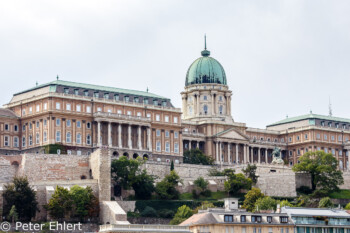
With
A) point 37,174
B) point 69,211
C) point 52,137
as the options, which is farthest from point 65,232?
point 52,137

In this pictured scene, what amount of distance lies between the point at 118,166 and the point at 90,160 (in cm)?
475

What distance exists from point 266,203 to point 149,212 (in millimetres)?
18450

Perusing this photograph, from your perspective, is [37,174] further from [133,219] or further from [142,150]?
[142,150]

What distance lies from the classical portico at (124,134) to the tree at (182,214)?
35.6 m

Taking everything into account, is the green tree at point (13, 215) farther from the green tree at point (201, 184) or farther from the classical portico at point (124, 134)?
the classical portico at point (124, 134)

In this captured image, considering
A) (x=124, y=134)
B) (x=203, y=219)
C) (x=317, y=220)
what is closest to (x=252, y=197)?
(x=317, y=220)

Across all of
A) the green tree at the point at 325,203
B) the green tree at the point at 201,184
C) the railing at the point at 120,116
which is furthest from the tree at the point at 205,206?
the railing at the point at 120,116

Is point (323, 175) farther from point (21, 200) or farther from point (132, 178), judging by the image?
point (21, 200)

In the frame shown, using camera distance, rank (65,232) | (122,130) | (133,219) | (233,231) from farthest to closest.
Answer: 1. (122,130)
2. (133,219)
3. (65,232)
4. (233,231)

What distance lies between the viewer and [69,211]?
153m

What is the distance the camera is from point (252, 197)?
550 ft

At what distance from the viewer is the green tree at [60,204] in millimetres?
150750

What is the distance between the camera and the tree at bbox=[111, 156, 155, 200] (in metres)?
168

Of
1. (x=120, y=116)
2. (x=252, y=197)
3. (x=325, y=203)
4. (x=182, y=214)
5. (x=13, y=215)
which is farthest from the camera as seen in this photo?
(x=120, y=116)
